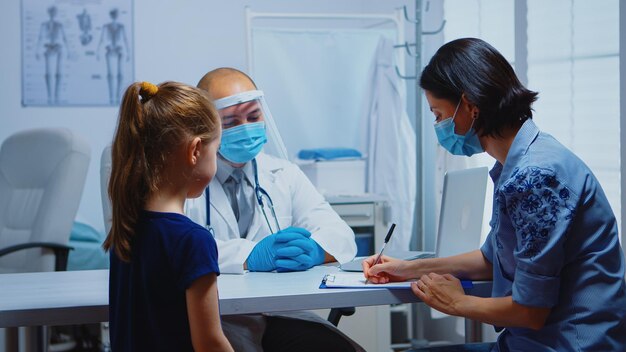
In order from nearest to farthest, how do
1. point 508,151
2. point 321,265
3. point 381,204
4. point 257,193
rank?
point 508,151
point 321,265
point 257,193
point 381,204

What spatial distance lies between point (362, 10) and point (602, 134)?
86.5 inches

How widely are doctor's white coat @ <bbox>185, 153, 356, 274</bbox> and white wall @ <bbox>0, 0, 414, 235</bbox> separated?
1.90 meters

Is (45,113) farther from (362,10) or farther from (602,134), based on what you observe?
(602,134)

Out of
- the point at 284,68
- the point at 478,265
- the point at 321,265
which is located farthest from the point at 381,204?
the point at 478,265

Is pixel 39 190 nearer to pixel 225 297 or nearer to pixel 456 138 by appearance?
pixel 225 297

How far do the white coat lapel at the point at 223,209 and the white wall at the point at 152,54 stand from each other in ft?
6.77

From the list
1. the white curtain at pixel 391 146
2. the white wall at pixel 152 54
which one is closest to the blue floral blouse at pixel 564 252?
the white curtain at pixel 391 146

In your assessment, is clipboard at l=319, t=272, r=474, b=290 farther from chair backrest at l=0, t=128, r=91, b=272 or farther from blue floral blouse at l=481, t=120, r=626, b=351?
chair backrest at l=0, t=128, r=91, b=272

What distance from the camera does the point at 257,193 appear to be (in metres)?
2.14

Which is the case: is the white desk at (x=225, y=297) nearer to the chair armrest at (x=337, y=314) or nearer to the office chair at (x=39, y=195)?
the chair armrest at (x=337, y=314)

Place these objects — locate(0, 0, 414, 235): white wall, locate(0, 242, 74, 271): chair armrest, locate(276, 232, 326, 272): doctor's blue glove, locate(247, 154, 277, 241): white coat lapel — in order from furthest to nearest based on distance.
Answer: locate(0, 0, 414, 235): white wall → locate(0, 242, 74, 271): chair armrest → locate(247, 154, 277, 241): white coat lapel → locate(276, 232, 326, 272): doctor's blue glove

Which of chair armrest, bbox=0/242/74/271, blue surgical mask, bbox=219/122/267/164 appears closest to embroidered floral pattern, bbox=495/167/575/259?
blue surgical mask, bbox=219/122/267/164

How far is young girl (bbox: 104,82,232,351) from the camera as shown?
1230 mm

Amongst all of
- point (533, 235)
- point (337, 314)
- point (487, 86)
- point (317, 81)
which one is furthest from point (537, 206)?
point (317, 81)
